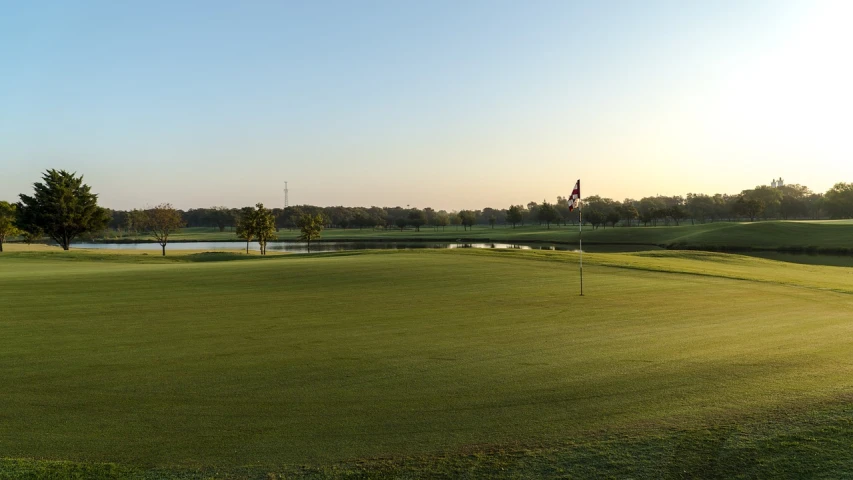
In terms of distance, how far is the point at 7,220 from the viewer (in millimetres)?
73625

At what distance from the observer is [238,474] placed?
5.98 m

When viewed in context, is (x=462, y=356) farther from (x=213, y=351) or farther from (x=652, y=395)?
(x=213, y=351)

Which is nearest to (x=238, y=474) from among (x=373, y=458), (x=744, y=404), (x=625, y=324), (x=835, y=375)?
(x=373, y=458)

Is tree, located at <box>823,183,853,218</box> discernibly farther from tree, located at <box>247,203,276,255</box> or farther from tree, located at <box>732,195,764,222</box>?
tree, located at <box>247,203,276,255</box>

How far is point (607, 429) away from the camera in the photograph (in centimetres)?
711

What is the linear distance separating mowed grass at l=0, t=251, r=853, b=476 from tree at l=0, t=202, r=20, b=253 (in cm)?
6940

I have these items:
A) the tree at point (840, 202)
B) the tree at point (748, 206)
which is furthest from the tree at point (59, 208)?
the tree at point (840, 202)

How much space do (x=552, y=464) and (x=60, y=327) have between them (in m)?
13.6

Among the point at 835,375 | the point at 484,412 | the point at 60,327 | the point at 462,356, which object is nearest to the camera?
the point at 484,412

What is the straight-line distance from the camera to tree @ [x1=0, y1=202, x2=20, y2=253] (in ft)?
239

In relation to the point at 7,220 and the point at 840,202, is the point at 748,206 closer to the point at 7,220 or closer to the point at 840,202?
the point at 840,202

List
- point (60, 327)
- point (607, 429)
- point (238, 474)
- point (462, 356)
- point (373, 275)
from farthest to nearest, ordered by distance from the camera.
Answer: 1. point (373, 275)
2. point (60, 327)
3. point (462, 356)
4. point (607, 429)
5. point (238, 474)

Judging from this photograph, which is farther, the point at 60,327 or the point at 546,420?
the point at 60,327

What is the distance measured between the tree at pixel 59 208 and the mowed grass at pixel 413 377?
6096cm
